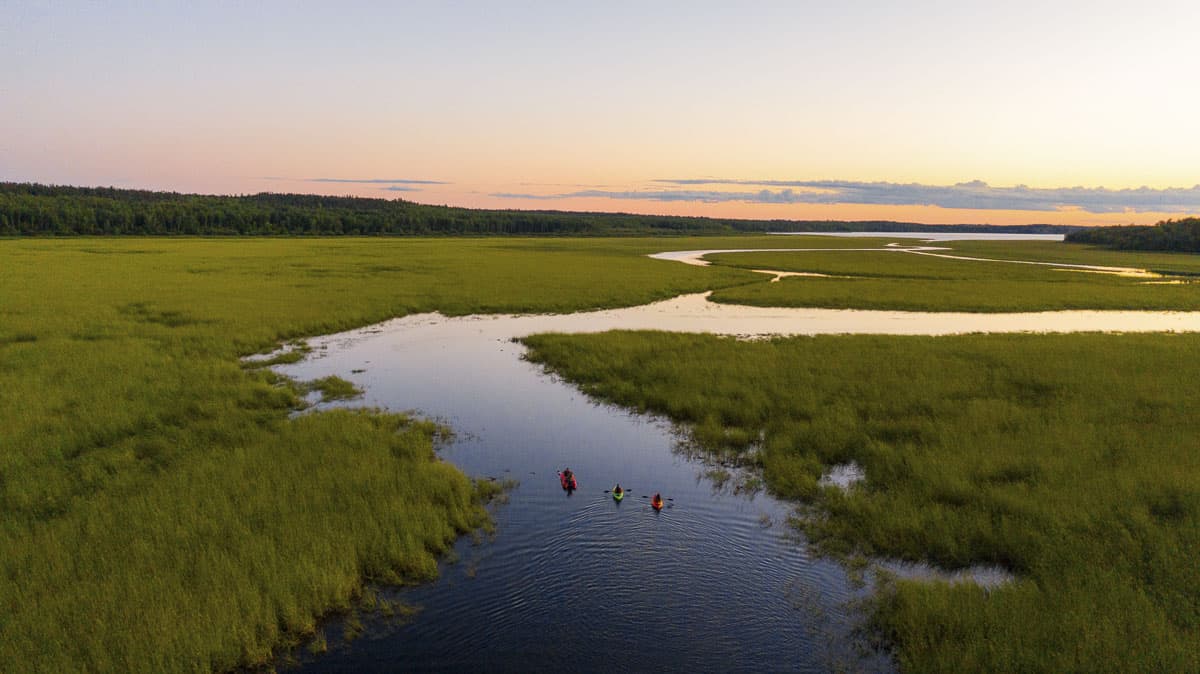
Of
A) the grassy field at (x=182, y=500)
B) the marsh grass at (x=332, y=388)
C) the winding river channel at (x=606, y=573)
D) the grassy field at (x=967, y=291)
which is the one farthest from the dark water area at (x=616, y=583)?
the grassy field at (x=967, y=291)

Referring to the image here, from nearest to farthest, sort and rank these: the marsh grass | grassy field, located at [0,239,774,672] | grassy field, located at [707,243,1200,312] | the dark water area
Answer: grassy field, located at [0,239,774,672], the dark water area, the marsh grass, grassy field, located at [707,243,1200,312]

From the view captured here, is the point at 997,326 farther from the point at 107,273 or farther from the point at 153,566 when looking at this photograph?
the point at 107,273

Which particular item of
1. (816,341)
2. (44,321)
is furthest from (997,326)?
(44,321)

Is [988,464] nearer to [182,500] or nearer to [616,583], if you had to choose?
[616,583]

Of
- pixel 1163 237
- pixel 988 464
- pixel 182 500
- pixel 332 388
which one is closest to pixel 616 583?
pixel 182 500

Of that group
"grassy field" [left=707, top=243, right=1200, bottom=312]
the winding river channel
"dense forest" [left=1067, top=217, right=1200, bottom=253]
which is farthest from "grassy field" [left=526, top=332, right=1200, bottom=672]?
"dense forest" [left=1067, top=217, right=1200, bottom=253]

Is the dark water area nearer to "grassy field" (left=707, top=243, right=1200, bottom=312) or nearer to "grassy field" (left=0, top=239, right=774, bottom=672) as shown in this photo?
"grassy field" (left=0, top=239, right=774, bottom=672)
